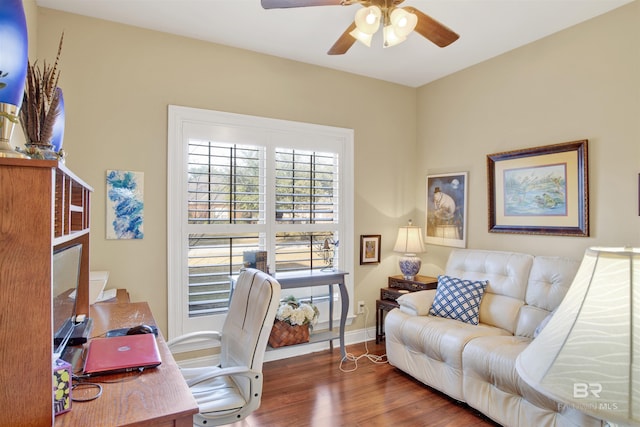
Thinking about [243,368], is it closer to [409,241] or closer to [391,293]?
[391,293]

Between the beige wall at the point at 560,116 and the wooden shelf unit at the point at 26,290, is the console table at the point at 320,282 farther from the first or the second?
the wooden shelf unit at the point at 26,290

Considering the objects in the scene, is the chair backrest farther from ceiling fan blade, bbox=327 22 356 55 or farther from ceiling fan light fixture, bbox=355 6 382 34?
ceiling fan blade, bbox=327 22 356 55

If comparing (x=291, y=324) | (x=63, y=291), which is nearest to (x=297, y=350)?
(x=291, y=324)

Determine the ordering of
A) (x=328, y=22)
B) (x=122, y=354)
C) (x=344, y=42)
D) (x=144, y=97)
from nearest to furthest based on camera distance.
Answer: (x=122, y=354) → (x=344, y=42) → (x=328, y=22) → (x=144, y=97)

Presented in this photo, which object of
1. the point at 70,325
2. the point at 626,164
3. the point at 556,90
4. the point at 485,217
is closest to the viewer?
the point at 70,325

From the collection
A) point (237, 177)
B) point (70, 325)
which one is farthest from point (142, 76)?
point (70, 325)

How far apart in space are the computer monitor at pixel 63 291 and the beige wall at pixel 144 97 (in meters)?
1.25

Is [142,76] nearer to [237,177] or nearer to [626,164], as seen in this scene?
[237,177]

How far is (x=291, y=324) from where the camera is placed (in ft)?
10.5

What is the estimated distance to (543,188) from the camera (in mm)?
3180

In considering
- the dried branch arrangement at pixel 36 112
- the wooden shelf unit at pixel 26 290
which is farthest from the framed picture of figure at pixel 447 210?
the wooden shelf unit at pixel 26 290

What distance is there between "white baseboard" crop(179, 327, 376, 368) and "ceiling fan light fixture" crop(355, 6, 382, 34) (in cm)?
261

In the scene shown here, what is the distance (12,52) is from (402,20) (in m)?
1.72

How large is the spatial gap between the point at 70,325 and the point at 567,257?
334 cm
